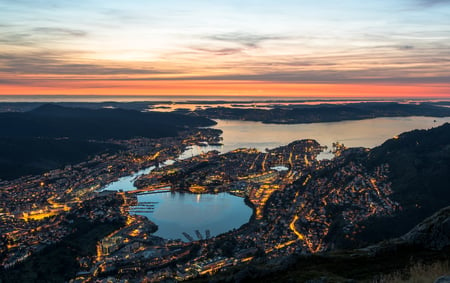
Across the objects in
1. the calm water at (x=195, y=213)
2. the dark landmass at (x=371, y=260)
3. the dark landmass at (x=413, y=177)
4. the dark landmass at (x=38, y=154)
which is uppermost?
the dark landmass at (x=371, y=260)

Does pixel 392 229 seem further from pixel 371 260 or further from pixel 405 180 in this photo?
pixel 371 260

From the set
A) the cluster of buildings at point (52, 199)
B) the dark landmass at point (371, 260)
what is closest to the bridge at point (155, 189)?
the cluster of buildings at point (52, 199)

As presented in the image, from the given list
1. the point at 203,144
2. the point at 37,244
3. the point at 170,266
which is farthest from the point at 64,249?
the point at 203,144

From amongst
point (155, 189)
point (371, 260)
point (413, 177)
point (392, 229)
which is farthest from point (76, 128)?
point (371, 260)

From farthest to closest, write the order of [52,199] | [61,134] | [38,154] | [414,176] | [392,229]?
[61,134] < [38,154] < [52,199] < [414,176] < [392,229]

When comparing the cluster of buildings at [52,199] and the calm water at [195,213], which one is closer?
the cluster of buildings at [52,199]

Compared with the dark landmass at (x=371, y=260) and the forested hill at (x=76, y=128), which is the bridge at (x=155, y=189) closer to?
the dark landmass at (x=371, y=260)
